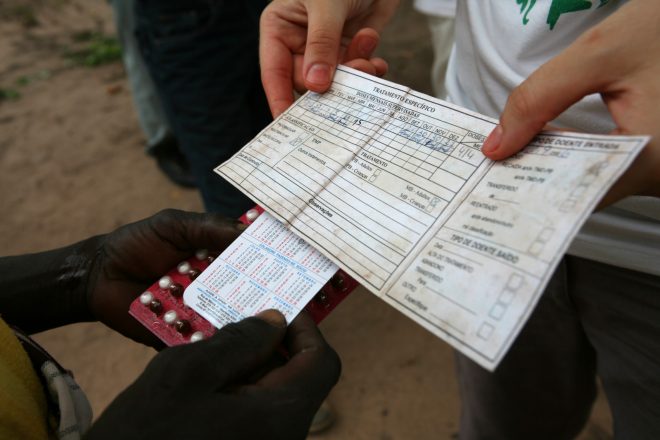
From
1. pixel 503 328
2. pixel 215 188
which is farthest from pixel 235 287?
pixel 215 188

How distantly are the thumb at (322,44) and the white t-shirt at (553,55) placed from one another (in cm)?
25

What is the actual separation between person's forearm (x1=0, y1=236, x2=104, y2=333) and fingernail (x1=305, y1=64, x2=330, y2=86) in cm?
47

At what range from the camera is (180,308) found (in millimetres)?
657

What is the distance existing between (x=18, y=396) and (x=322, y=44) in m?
0.70

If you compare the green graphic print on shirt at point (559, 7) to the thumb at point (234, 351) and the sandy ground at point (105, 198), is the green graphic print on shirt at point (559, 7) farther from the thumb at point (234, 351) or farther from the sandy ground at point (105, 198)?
the sandy ground at point (105, 198)

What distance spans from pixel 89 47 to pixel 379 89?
408 centimetres

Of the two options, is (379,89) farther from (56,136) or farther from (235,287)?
(56,136)

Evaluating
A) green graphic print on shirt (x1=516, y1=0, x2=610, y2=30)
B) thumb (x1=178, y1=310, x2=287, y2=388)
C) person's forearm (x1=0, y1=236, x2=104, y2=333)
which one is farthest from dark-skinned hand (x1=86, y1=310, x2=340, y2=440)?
green graphic print on shirt (x1=516, y1=0, x2=610, y2=30)

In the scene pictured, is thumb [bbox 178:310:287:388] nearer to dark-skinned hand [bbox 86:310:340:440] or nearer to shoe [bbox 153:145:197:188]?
dark-skinned hand [bbox 86:310:340:440]

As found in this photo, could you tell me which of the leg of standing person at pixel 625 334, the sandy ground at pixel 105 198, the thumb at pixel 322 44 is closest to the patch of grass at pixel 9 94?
the sandy ground at pixel 105 198

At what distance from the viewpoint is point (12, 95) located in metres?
3.45

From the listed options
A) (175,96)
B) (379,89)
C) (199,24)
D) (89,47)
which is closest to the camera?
(379,89)

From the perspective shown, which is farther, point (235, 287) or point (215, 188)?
point (215, 188)

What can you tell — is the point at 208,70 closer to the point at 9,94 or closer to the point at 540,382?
the point at 540,382
